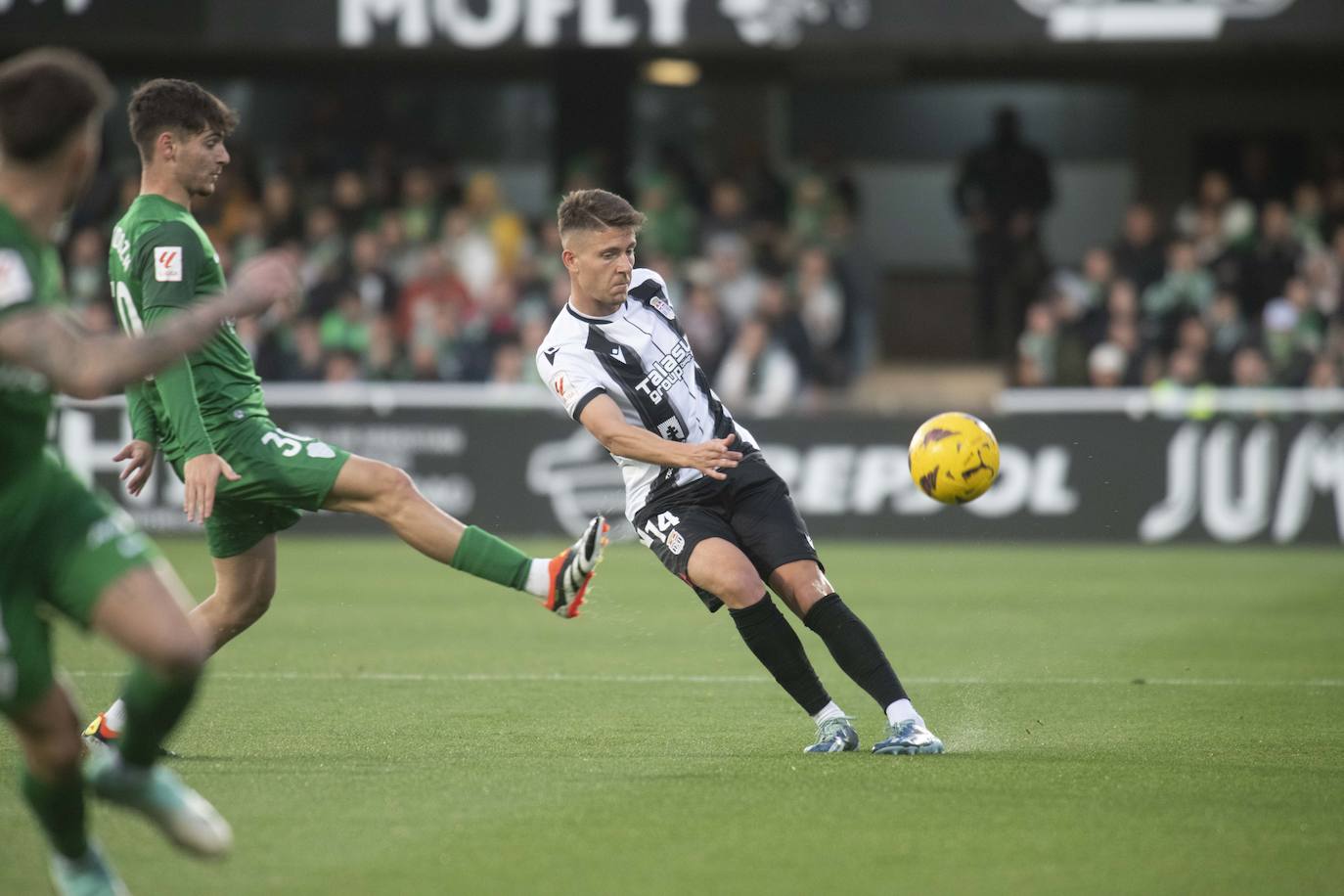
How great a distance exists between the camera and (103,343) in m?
4.48

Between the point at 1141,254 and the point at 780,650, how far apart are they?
44.8 feet

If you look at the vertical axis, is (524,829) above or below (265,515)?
below

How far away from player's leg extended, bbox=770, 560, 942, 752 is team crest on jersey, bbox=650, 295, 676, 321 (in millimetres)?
1137

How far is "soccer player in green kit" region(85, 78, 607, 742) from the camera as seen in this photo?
6461 millimetres

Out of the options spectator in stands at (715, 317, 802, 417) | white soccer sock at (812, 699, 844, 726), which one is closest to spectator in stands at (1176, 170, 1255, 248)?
spectator in stands at (715, 317, 802, 417)

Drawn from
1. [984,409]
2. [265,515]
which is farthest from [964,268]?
[265,515]

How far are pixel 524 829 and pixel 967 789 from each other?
157 centimetres

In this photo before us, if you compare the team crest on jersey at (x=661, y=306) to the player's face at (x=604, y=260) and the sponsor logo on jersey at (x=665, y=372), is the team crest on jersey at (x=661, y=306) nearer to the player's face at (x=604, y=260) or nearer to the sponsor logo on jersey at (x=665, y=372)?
the sponsor logo on jersey at (x=665, y=372)

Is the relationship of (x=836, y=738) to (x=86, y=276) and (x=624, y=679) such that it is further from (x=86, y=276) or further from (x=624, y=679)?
(x=86, y=276)

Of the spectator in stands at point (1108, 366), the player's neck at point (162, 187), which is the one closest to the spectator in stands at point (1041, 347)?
the spectator in stands at point (1108, 366)

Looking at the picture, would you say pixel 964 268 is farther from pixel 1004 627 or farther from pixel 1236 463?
pixel 1004 627

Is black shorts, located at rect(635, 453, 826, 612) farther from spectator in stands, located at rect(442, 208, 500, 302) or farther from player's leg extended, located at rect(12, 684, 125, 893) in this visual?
spectator in stands, located at rect(442, 208, 500, 302)

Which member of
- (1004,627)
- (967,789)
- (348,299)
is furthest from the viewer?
(348,299)

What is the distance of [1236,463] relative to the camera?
53.8 ft
